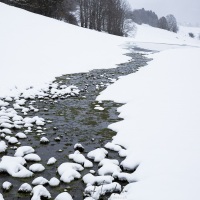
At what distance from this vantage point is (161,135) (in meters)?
6.48

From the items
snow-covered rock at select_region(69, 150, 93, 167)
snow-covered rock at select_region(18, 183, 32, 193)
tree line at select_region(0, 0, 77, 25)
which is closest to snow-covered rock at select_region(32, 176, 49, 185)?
snow-covered rock at select_region(18, 183, 32, 193)

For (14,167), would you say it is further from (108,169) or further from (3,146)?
(108,169)

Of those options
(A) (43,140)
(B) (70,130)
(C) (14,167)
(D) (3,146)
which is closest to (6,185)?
(C) (14,167)

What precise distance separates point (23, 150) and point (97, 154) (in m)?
1.50

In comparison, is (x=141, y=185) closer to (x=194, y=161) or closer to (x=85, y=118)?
(x=194, y=161)

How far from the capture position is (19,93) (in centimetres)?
1010

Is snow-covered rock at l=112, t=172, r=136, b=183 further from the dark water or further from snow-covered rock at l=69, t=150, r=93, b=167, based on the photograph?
snow-covered rock at l=69, t=150, r=93, b=167

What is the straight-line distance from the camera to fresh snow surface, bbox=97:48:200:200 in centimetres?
448

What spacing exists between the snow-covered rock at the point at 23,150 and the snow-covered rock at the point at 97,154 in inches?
47.2

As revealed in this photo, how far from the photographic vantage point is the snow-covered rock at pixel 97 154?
5.47m

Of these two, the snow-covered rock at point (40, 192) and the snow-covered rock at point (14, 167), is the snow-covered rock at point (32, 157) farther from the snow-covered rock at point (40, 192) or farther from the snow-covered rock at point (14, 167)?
the snow-covered rock at point (40, 192)

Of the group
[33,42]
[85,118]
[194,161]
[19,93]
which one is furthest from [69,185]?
[33,42]

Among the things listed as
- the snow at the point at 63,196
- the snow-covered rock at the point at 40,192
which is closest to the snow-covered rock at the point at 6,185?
the snow-covered rock at the point at 40,192

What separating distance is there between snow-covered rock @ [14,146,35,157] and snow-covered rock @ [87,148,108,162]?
120 cm
